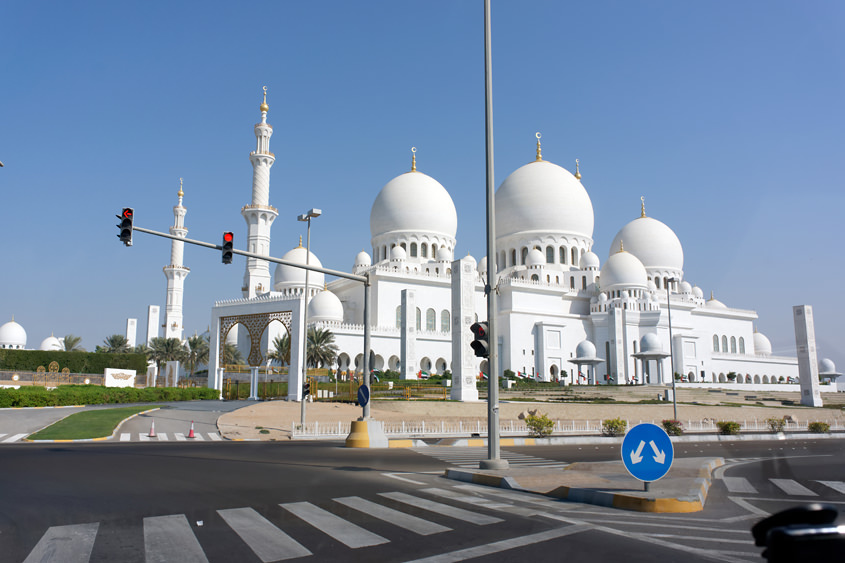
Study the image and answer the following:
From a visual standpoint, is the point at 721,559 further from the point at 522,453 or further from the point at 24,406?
the point at 24,406

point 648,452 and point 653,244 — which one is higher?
point 653,244

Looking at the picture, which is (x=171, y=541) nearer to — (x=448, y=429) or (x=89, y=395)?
(x=448, y=429)

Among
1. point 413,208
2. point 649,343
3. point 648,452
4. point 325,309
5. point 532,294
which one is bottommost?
point 648,452

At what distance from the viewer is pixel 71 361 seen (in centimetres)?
4934

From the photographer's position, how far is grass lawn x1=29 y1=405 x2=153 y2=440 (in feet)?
65.5

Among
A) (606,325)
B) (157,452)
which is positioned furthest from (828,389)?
(157,452)

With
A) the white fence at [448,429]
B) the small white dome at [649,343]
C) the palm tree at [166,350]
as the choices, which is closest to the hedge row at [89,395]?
the white fence at [448,429]

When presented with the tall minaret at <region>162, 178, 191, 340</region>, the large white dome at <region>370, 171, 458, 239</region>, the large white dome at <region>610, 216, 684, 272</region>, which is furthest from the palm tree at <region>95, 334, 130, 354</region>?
the large white dome at <region>610, 216, 684, 272</region>

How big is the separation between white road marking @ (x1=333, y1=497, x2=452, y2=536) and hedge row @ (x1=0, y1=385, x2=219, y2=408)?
88.6ft

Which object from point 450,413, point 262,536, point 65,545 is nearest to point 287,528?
point 262,536

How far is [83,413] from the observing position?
25.9 metres

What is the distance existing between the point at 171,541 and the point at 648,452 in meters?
5.62

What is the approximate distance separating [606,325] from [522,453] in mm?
46347

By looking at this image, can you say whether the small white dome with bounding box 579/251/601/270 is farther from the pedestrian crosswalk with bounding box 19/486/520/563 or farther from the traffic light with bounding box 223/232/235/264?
the pedestrian crosswalk with bounding box 19/486/520/563
